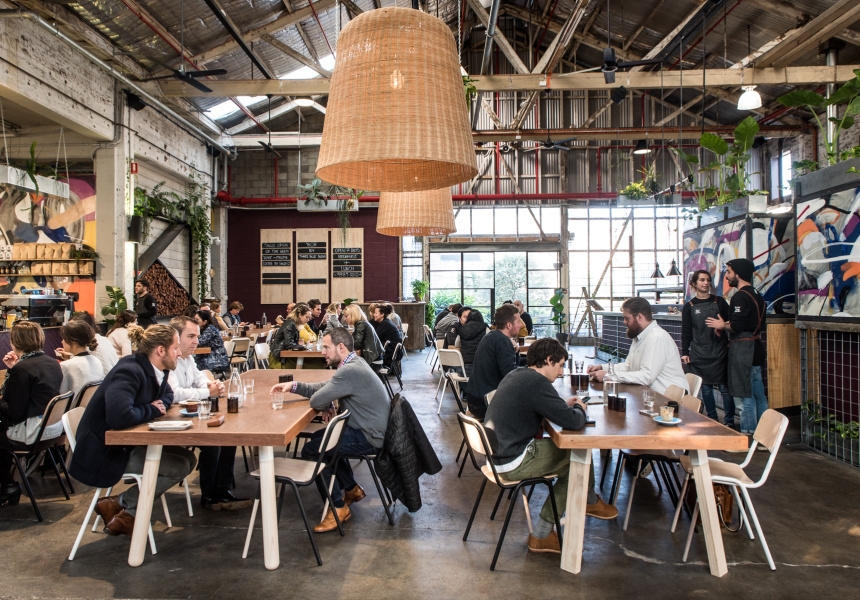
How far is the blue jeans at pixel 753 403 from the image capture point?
17.6 feet

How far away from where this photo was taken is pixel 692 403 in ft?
12.1

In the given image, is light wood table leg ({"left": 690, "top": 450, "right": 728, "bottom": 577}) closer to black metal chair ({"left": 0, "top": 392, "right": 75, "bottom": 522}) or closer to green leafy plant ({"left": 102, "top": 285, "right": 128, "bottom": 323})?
black metal chair ({"left": 0, "top": 392, "right": 75, "bottom": 522})

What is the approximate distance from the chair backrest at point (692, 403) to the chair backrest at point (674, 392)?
10 centimetres

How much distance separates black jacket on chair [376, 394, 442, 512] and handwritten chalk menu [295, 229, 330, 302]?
1186 centimetres

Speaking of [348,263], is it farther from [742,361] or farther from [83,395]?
[83,395]

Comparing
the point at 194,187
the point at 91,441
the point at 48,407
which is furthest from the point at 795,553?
the point at 194,187

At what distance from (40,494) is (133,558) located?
165 cm

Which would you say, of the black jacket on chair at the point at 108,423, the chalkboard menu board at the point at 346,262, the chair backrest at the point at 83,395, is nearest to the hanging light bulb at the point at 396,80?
the black jacket on chair at the point at 108,423

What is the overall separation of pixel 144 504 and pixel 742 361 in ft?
15.6

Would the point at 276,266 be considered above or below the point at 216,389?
above

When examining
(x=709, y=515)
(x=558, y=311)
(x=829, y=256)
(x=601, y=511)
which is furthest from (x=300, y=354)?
(x=558, y=311)

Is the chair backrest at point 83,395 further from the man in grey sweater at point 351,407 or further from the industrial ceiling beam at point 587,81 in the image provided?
the industrial ceiling beam at point 587,81

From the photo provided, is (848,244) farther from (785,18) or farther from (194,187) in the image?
(194,187)

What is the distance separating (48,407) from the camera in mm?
3623
